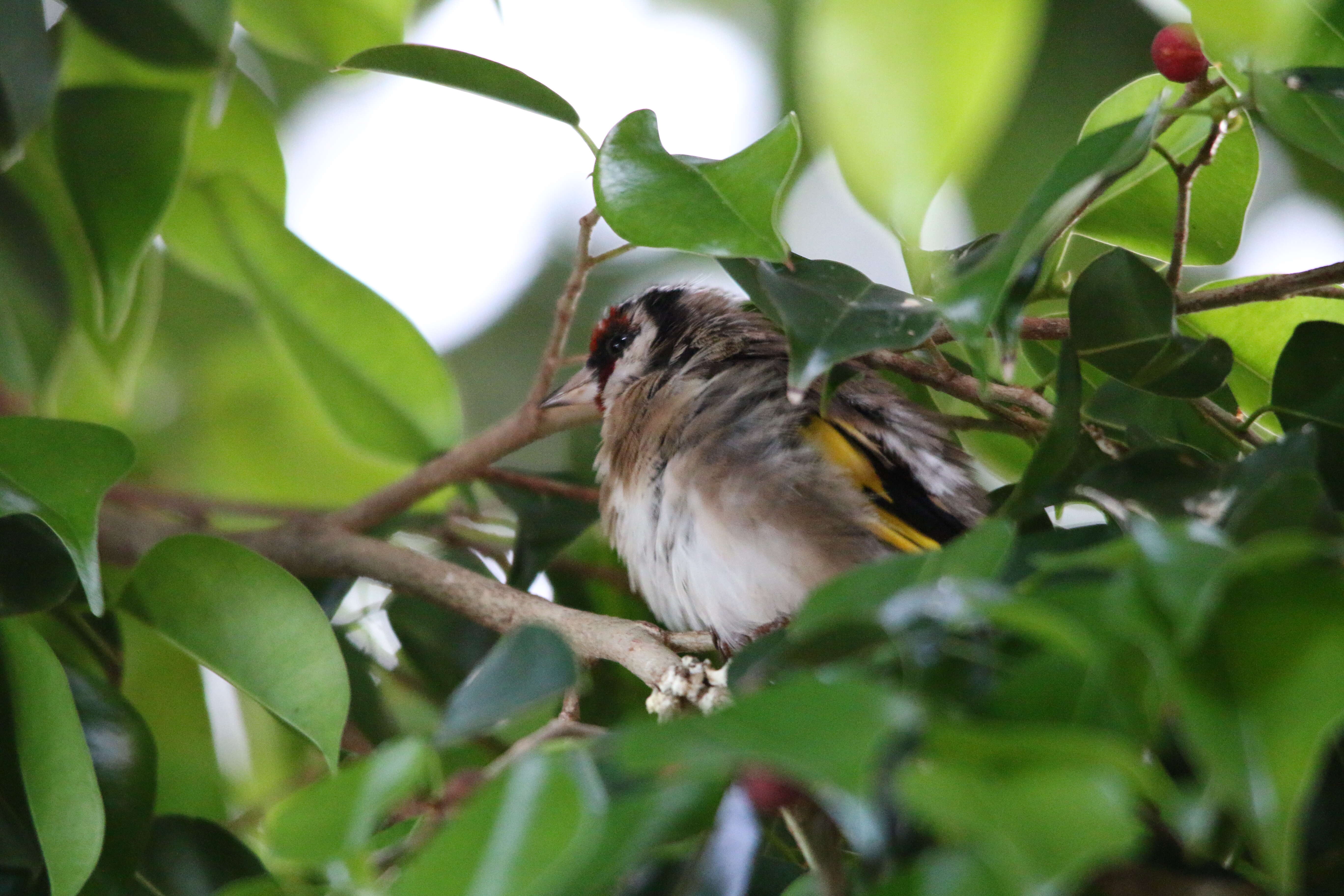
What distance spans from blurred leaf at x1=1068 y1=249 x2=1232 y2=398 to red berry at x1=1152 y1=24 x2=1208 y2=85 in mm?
201

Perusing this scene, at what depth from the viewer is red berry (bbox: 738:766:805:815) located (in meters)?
0.62

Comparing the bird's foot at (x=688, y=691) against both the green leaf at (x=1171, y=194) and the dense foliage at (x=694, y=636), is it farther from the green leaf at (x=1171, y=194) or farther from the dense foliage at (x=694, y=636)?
the green leaf at (x=1171, y=194)

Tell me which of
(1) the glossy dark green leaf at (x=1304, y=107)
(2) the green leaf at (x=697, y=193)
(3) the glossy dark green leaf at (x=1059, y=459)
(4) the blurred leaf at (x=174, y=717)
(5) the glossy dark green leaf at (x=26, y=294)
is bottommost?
(4) the blurred leaf at (x=174, y=717)

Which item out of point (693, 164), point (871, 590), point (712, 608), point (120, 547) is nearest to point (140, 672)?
point (120, 547)

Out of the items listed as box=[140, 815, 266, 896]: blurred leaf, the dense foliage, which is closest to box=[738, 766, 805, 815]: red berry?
the dense foliage

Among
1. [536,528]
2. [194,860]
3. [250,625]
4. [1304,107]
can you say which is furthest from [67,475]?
[1304,107]

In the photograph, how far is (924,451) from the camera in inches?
57.2

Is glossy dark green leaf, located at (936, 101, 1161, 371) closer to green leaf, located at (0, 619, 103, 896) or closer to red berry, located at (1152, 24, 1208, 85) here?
red berry, located at (1152, 24, 1208, 85)

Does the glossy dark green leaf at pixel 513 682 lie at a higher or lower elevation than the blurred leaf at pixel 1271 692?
lower

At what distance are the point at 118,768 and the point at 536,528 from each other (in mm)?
543

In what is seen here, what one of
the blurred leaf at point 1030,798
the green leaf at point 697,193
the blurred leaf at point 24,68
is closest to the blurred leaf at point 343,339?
the blurred leaf at point 24,68

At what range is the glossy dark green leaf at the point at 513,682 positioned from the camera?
61cm

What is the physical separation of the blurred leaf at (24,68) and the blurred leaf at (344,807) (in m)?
0.95

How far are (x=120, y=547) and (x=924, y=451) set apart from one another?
94 cm
